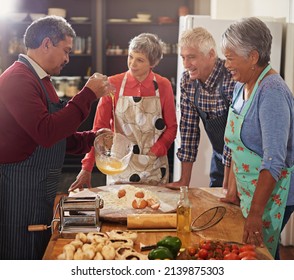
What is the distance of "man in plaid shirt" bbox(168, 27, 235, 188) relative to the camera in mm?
2393

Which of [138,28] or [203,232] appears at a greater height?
[138,28]

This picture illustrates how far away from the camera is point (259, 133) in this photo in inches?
71.7

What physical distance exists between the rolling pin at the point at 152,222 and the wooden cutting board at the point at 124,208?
8 cm

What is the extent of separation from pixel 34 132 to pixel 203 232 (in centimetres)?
66

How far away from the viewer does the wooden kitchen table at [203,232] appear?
169cm

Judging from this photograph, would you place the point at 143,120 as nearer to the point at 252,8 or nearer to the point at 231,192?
the point at 231,192

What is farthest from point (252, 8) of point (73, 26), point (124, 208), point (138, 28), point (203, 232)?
point (203, 232)

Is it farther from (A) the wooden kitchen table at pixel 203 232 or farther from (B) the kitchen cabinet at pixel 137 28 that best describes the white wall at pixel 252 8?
(A) the wooden kitchen table at pixel 203 232

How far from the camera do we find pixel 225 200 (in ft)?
7.09

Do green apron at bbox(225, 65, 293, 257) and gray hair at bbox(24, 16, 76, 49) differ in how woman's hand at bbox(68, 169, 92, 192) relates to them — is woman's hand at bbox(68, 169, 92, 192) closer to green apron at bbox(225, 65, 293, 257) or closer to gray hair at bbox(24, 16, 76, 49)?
gray hair at bbox(24, 16, 76, 49)

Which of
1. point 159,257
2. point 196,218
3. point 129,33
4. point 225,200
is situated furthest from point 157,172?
point 129,33

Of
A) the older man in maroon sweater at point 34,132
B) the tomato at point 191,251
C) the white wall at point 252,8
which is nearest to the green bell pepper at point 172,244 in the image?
the tomato at point 191,251
